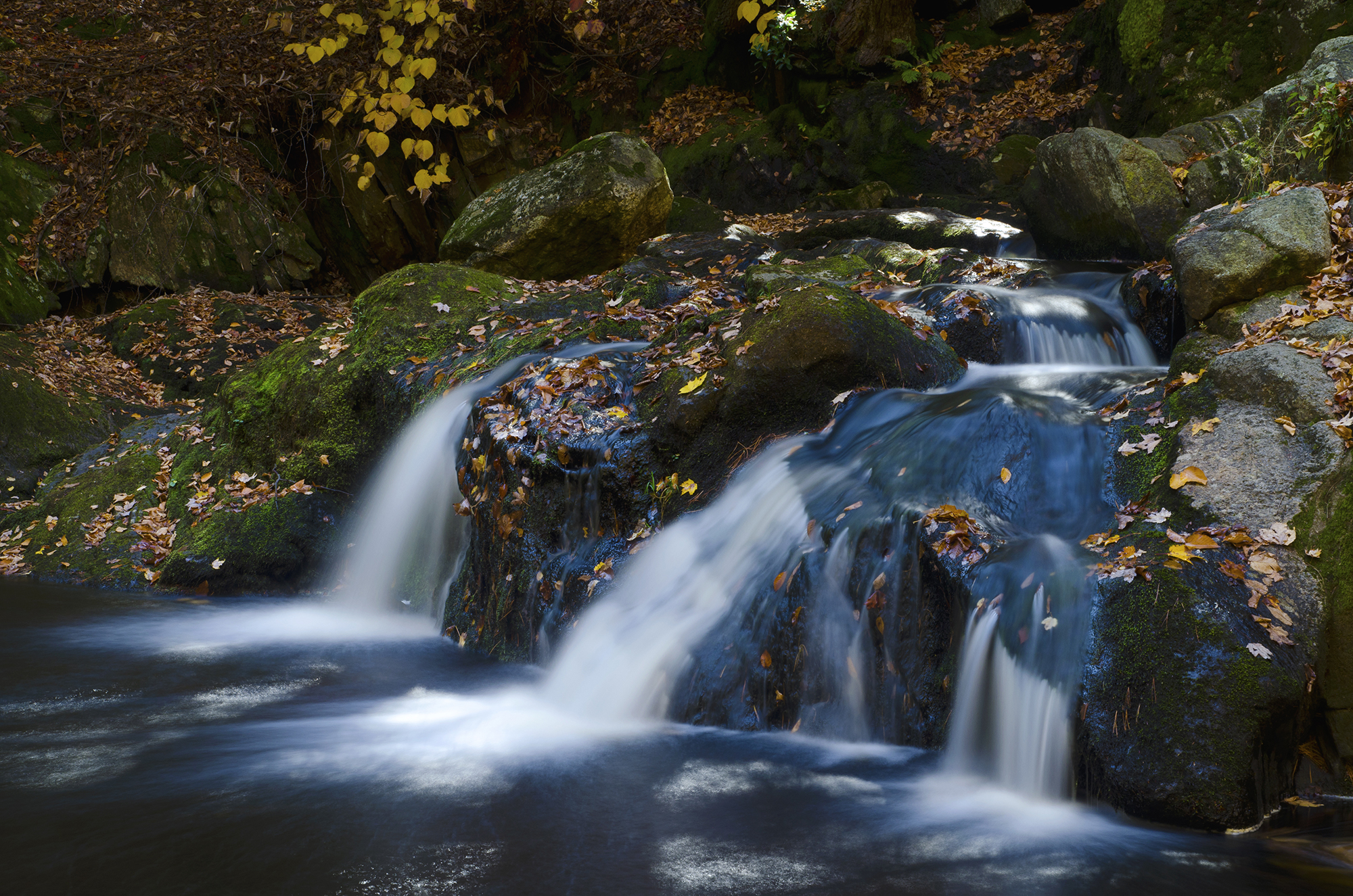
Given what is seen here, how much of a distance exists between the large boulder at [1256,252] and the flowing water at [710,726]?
2.22ft

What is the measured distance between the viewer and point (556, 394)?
617cm

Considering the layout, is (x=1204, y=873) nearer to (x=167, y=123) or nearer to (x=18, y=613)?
(x=18, y=613)

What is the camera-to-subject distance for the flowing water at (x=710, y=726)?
300 centimetres

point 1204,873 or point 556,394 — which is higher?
point 556,394

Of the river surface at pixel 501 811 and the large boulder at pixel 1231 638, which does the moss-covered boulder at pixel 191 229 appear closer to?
the river surface at pixel 501 811

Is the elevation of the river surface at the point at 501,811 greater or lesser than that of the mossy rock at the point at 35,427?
lesser

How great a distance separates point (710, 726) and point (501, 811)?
129 centimetres

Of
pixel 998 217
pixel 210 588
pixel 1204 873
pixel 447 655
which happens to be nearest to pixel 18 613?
pixel 210 588

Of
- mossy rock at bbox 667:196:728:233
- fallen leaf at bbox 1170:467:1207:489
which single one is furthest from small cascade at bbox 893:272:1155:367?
A: mossy rock at bbox 667:196:728:233

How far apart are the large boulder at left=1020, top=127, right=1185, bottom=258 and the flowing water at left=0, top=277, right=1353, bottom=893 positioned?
11.7 ft

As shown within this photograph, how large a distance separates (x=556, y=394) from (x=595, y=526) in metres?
1.01

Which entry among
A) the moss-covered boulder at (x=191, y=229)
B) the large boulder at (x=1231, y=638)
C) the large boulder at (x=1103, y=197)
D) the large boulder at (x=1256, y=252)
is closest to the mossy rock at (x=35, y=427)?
the moss-covered boulder at (x=191, y=229)

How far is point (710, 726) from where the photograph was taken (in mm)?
4414

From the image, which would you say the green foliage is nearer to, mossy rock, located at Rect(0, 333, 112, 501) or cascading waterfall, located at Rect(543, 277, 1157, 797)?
cascading waterfall, located at Rect(543, 277, 1157, 797)
